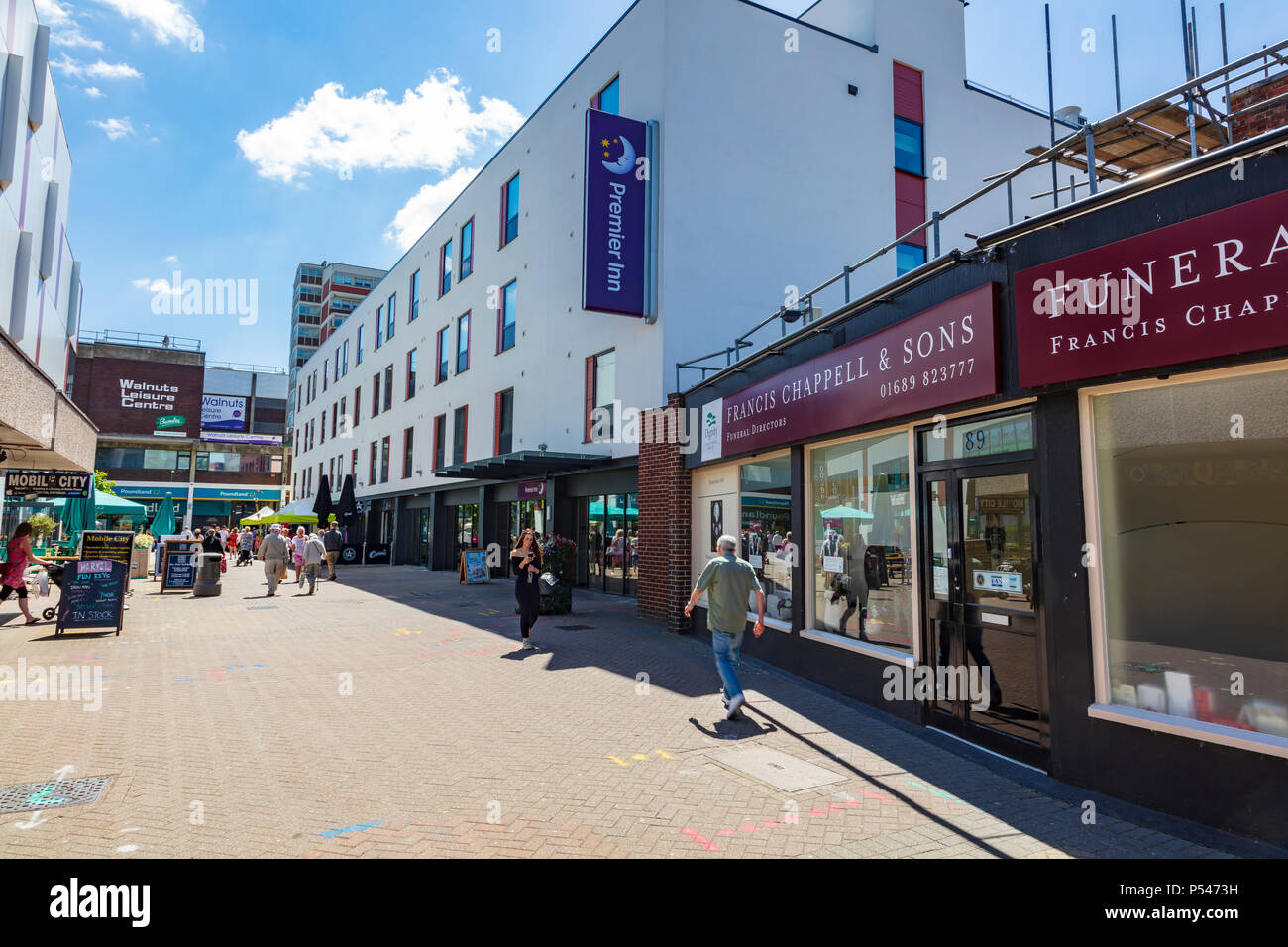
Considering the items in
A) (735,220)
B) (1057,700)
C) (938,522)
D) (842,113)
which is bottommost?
(1057,700)

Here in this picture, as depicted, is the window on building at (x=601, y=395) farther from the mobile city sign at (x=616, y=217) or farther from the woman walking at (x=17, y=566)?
the woman walking at (x=17, y=566)

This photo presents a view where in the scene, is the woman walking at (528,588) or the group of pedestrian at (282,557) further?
the group of pedestrian at (282,557)

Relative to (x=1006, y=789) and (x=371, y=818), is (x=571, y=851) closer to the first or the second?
(x=371, y=818)

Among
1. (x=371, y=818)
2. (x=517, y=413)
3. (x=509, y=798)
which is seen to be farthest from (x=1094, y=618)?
(x=517, y=413)

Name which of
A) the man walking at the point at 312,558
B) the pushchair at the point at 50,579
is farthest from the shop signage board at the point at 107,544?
the man walking at the point at 312,558

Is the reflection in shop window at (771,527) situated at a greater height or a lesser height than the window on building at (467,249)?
lesser

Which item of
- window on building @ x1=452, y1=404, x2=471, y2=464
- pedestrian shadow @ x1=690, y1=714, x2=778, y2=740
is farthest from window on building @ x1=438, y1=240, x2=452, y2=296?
pedestrian shadow @ x1=690, y1=714, x2=778, y2=740

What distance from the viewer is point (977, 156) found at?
65.2 feet

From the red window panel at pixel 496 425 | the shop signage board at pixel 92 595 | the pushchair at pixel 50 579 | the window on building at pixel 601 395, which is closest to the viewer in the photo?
the shop signage board at pixel 92 595

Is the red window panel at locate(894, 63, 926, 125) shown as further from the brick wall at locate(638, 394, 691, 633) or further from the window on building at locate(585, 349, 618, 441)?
the brick wall at locate(638, 394, 691, 633)

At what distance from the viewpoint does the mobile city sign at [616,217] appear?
47.8 feet

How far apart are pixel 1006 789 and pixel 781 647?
4469mm

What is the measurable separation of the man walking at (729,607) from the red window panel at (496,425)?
15889mm

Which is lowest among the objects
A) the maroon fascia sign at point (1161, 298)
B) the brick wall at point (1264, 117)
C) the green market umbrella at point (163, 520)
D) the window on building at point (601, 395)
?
the green market umbrella at point (163, 520)
